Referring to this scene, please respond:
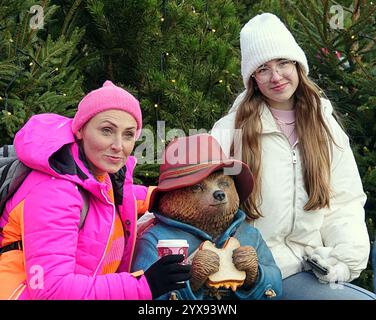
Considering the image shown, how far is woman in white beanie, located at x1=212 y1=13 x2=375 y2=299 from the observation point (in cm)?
331

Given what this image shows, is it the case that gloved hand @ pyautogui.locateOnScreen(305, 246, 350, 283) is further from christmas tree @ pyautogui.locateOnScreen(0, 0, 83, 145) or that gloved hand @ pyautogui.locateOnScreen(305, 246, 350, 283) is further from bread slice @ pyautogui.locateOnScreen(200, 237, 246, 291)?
christmas tree @ pyautogui.locateOnScreen(0, 0, 83, 145)

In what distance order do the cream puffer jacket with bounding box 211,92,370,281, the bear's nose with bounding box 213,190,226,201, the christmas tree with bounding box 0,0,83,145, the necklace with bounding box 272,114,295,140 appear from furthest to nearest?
1. the christmas tree with bounding box 0,0,83,145
2. the necklace with bounding box 272,114,295,140
3. the cream puffer jacket with bounding box 211,92,370,281
4. the bear's nose with bounding box 213,190,226,201

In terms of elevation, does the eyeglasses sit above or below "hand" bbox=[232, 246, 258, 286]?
above

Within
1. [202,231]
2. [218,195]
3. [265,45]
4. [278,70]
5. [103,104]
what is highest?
[265,45]

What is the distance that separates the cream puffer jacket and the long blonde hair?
0.04 m

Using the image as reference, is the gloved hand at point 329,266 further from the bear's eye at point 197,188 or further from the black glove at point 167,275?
the black glove at point 167,275

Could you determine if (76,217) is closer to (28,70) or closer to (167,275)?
(167,275)

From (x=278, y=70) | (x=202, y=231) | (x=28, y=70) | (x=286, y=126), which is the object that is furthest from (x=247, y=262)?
(x=28, y=70)

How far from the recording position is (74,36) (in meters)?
4.14

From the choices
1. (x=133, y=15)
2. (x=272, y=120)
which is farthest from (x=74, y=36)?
(x=272, y=120)

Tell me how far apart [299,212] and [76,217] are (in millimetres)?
1170

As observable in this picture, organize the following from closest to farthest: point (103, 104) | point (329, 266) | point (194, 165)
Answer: point (103, 104)
point (194, 165)
point (329, 266)

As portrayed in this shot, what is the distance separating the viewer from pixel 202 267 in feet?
9.45

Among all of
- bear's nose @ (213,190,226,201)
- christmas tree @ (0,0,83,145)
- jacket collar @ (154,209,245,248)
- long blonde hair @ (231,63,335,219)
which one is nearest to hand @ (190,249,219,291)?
jacket collar @ (154,209,245,248)
